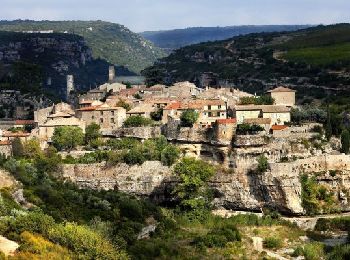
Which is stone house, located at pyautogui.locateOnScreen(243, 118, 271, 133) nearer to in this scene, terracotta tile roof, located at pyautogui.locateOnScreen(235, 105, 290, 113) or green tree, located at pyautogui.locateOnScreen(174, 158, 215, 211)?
terracotta tile roof, located at pyautogui.locateOnScreen(235, 105, 290, 113)

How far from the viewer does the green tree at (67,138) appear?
68938 millimetres

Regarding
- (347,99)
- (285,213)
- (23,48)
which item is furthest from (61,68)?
(285,213)

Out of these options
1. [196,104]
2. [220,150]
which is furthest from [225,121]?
[196,104]

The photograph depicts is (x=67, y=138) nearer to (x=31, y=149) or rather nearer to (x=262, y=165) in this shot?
(x=31, y=149)

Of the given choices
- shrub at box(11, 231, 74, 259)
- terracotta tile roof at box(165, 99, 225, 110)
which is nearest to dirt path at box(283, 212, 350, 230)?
terracotta tile roof at box(165, 99, 225, 110)

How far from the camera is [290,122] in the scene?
2835 inches

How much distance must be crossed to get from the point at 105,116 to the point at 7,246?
3246 centimetres

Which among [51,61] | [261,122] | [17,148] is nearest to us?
[261,122]

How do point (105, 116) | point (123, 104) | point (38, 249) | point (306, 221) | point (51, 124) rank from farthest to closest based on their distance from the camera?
point (123, 104) → point (105, 116) → point (51, 124) → point (306, 221) → point (38, 249)

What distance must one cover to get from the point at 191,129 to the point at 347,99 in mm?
31438

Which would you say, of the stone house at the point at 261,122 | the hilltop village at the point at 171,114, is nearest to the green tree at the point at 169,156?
the hilltop village at the point at 171,114

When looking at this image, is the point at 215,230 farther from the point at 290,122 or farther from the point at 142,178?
the point at 290,122

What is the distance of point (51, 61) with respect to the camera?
15962cm

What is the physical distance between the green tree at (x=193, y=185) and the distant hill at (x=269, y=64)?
3891cm
